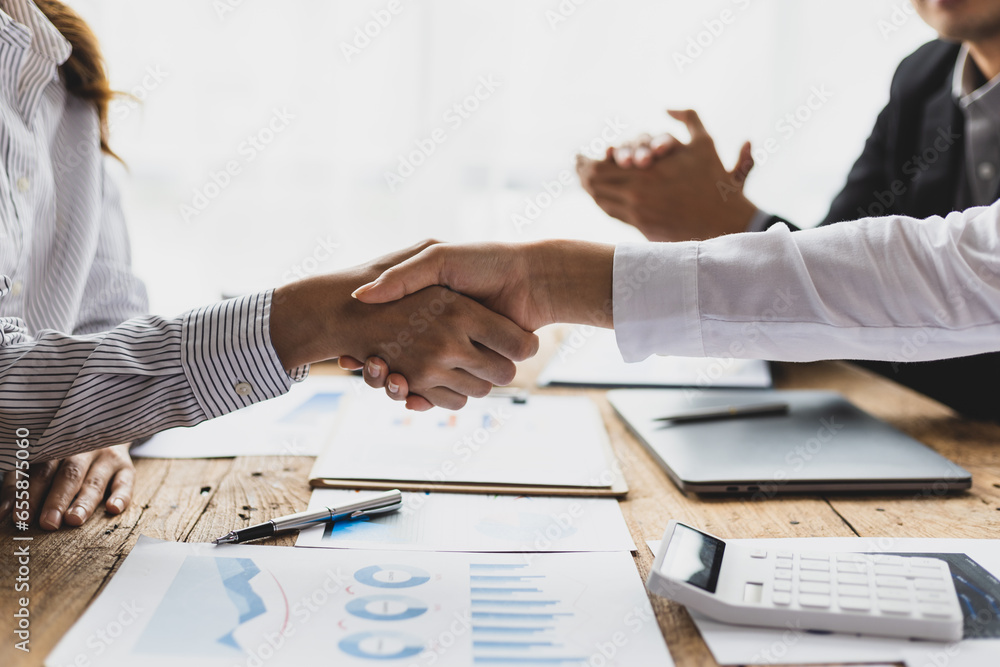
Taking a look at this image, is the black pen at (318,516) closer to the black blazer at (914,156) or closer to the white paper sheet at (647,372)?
the white paper sheet at (647,372)

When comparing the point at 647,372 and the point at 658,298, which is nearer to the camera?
the point at 658,298

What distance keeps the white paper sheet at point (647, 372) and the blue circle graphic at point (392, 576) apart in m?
0.61

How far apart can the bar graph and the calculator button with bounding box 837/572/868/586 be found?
199mm

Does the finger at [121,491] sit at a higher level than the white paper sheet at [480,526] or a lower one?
higher

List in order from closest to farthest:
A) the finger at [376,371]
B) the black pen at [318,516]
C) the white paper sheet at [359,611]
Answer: the white paper sheet at [359,611] < the black pen at [318,516] < the finger at [376,371]

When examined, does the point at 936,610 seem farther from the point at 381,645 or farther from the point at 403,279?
the point at 403,279

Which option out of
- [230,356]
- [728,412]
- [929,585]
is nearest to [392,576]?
[230,356]

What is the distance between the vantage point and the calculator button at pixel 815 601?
55cm

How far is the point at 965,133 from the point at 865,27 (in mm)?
1202

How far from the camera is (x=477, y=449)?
91 cm

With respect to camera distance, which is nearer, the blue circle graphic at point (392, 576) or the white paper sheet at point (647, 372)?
the blue circle graphic at point (392, 576)

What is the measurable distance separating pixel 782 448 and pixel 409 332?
45cm

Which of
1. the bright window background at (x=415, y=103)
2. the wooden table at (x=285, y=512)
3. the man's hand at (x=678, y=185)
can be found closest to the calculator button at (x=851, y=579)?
the wooden table at (x=285, y=512)

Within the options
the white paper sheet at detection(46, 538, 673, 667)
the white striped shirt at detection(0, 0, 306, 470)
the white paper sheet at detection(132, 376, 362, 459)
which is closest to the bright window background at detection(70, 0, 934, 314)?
the white striped shirt at detection(0, 0, 306, 470)
